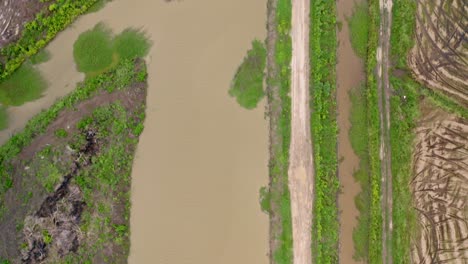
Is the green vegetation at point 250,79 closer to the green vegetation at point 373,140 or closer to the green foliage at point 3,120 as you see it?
the green vegetation at point 373,140

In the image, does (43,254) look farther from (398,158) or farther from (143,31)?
(398,158)

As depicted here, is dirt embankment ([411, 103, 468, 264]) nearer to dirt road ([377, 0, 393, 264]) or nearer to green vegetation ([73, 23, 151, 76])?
dirt road ([377, 0, 393, 264])

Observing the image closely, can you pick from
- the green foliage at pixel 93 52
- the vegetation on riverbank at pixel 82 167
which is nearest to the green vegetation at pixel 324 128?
the vegetation on riverbank at pixel 82 167

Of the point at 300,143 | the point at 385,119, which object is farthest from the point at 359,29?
the point at 300,143

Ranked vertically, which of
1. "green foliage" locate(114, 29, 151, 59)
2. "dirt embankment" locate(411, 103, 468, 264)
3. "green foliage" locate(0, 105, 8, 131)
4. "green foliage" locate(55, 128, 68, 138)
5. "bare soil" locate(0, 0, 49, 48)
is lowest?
"dirt embankment" locate(411, 103, 468, 264)

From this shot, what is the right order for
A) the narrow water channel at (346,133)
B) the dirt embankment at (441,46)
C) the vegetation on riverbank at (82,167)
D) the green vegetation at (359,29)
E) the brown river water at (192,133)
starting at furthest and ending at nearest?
the dirt embankment at (441,46) → the green vegetation at (359,29) → the narrow water channel at (346,133) → the brown river water at (192,133) → the vegetation on riverbank at (82,167)

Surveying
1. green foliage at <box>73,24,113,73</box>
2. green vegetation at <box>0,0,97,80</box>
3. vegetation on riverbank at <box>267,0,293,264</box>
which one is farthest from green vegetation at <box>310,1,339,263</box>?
green vegetation at <box>0,0,97,80</box>

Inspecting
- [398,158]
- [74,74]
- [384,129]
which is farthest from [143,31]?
[398,158]
